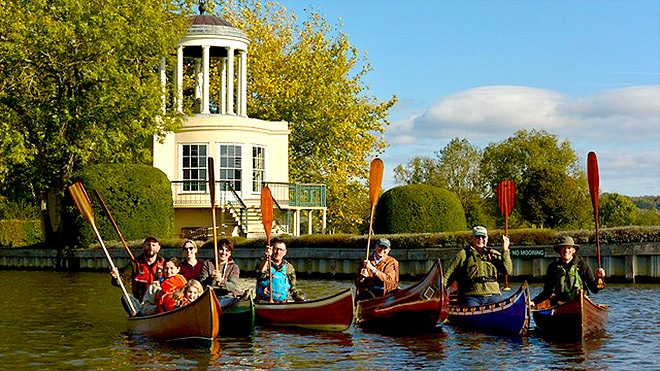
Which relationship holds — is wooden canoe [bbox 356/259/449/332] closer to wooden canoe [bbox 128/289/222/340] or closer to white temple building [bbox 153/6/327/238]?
wooden canoe [bbox 128/289/222/340]

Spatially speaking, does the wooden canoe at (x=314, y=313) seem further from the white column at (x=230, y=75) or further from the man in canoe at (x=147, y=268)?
the white column at (x=230, y=75)

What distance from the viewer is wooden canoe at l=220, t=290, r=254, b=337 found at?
677 inches

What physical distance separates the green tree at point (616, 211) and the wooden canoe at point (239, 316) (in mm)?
52013

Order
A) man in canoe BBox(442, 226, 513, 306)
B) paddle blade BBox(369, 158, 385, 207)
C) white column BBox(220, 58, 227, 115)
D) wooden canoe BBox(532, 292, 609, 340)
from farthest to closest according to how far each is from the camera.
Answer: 1. white column BBox(220, 58, 227, 115)
2. paddle blade BBox(369, 158, 385, 207)
3. man in canoe BBox(442, 226, 513, 306)
4. wooden canoe BBox(532, 292, 609, 340)

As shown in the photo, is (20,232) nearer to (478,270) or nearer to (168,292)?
(168,292)

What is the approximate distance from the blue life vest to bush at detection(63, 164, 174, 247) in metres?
19.2

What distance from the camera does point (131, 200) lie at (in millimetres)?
37469

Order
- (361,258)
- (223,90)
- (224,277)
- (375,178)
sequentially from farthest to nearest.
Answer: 1. (223,90)
2. (361,258)
3. (375,178)
4. (224,277)

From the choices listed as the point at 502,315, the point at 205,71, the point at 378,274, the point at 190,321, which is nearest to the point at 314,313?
the point at 378,274

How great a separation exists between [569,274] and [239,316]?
5.43 metres

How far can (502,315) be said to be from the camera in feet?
55.3

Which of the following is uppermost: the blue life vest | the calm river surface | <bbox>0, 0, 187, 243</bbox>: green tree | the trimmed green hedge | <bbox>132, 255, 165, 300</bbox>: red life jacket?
<bbox>0, 0, 187, 243</bbox>: green tree

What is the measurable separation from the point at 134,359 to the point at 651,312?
35.4 ft

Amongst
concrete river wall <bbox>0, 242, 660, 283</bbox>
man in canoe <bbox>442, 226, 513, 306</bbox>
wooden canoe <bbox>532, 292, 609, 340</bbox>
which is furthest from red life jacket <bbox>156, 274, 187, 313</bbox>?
concrete river wall <bbox>0, 242, 660, 283</bbox>
